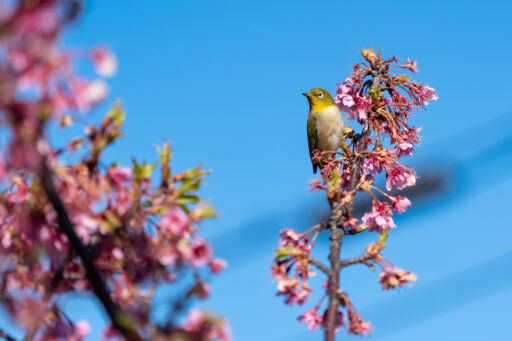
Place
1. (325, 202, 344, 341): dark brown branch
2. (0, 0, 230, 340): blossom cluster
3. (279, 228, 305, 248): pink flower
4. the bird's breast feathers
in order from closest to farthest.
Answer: (0, 0, 230, 340): blossom cluster
(325, 202, 344, 341): dark brown branch
(279, 228, 305, 248): pink flower
the bird's breast feathers

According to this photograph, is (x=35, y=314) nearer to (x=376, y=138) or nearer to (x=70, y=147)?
(x=70, y=147)

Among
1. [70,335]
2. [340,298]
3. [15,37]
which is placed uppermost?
[340,298]

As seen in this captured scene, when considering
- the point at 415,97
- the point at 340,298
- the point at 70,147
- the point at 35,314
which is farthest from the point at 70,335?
the point at 415,97

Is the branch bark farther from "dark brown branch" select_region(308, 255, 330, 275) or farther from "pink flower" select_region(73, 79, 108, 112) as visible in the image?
"pink flower" select_region(73, 79, 108, 112)

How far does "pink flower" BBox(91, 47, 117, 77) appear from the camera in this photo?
2.18 m

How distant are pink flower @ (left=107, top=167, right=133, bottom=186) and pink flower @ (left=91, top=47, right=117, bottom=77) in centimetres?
90

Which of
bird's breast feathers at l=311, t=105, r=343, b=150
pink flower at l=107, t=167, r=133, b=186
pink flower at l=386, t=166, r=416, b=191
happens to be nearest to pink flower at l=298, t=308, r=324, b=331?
pink flower at l=107, t=167, r=133, b=186

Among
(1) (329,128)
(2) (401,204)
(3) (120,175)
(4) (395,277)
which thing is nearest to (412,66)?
(2) (401,204)

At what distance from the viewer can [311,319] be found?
13.1 ft

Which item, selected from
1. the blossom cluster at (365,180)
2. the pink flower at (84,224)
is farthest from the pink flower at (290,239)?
the pink flower at (84,224)

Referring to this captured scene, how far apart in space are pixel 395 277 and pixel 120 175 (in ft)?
6.63

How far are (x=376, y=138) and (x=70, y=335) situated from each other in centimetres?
338

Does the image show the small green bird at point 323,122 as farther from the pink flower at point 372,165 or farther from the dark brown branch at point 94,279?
the dark brown branch at point 94,279

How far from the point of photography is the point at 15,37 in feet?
6.56
